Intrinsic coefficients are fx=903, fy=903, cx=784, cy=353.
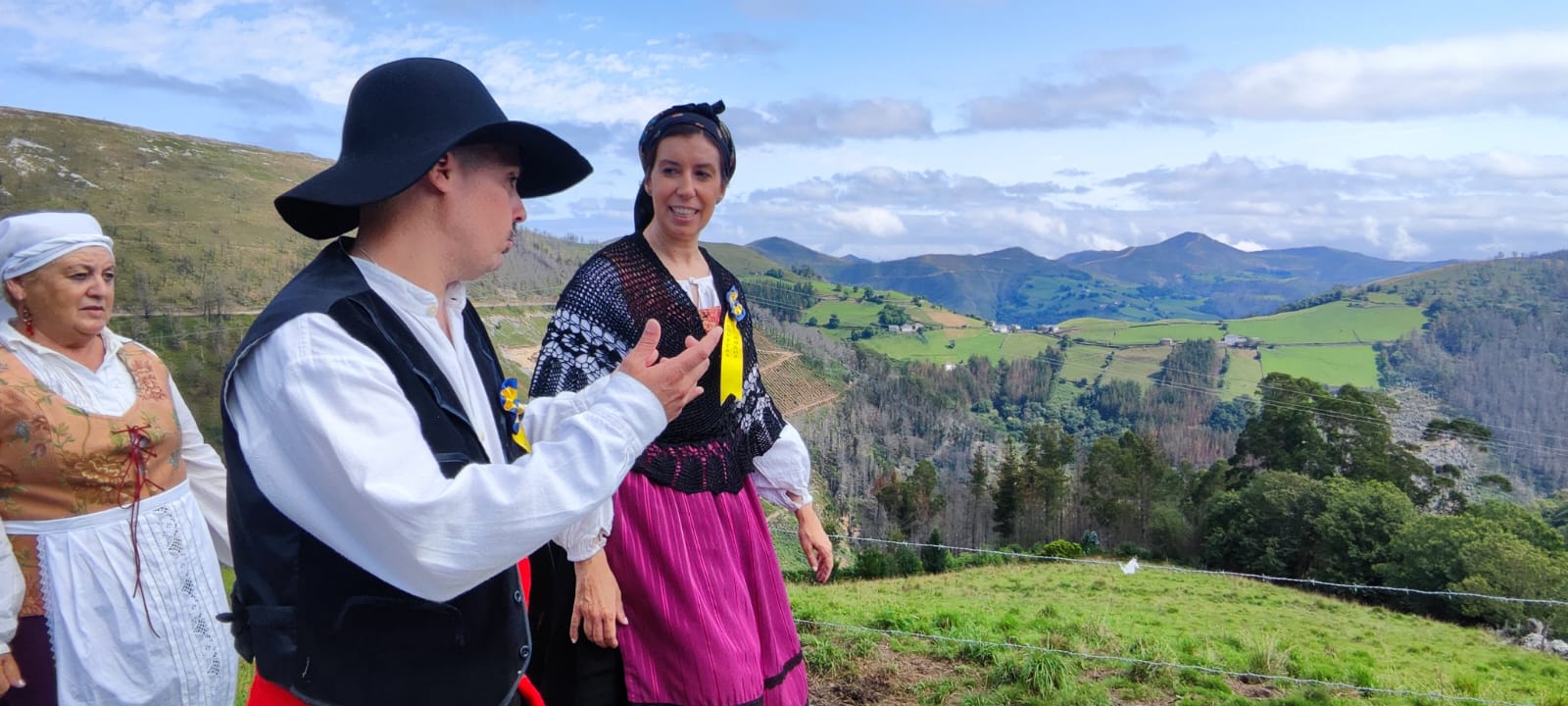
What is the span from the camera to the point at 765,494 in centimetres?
308

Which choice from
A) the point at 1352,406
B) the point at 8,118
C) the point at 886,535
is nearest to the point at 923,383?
the point at 886,535

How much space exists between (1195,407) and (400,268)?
360ft

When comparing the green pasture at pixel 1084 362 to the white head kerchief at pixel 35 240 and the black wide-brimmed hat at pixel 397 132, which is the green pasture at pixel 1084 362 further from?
the black wide-brimmed hat at pixel 397 132

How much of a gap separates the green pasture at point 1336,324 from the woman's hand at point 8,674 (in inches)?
5587

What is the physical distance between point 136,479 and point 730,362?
1.69m

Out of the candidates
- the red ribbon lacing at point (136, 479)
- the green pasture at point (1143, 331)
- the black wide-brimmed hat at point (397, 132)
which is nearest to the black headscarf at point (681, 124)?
the black wide-brimmed hat at point (397, 132)

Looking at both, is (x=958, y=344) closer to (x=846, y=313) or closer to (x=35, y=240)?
(x=846, y=313)

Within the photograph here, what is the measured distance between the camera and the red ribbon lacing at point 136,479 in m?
2.43

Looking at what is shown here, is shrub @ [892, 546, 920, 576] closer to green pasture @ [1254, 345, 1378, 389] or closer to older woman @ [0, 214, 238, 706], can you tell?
older woman @ [0, 214, 238, 706]

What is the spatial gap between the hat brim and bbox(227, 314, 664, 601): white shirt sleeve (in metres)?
0.22

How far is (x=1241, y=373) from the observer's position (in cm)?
11225

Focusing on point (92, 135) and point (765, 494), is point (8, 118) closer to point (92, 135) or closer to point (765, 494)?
point (92, 135)

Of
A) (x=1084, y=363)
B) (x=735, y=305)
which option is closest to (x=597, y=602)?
(x=735, y=305)

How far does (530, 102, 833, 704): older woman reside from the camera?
2467mm
